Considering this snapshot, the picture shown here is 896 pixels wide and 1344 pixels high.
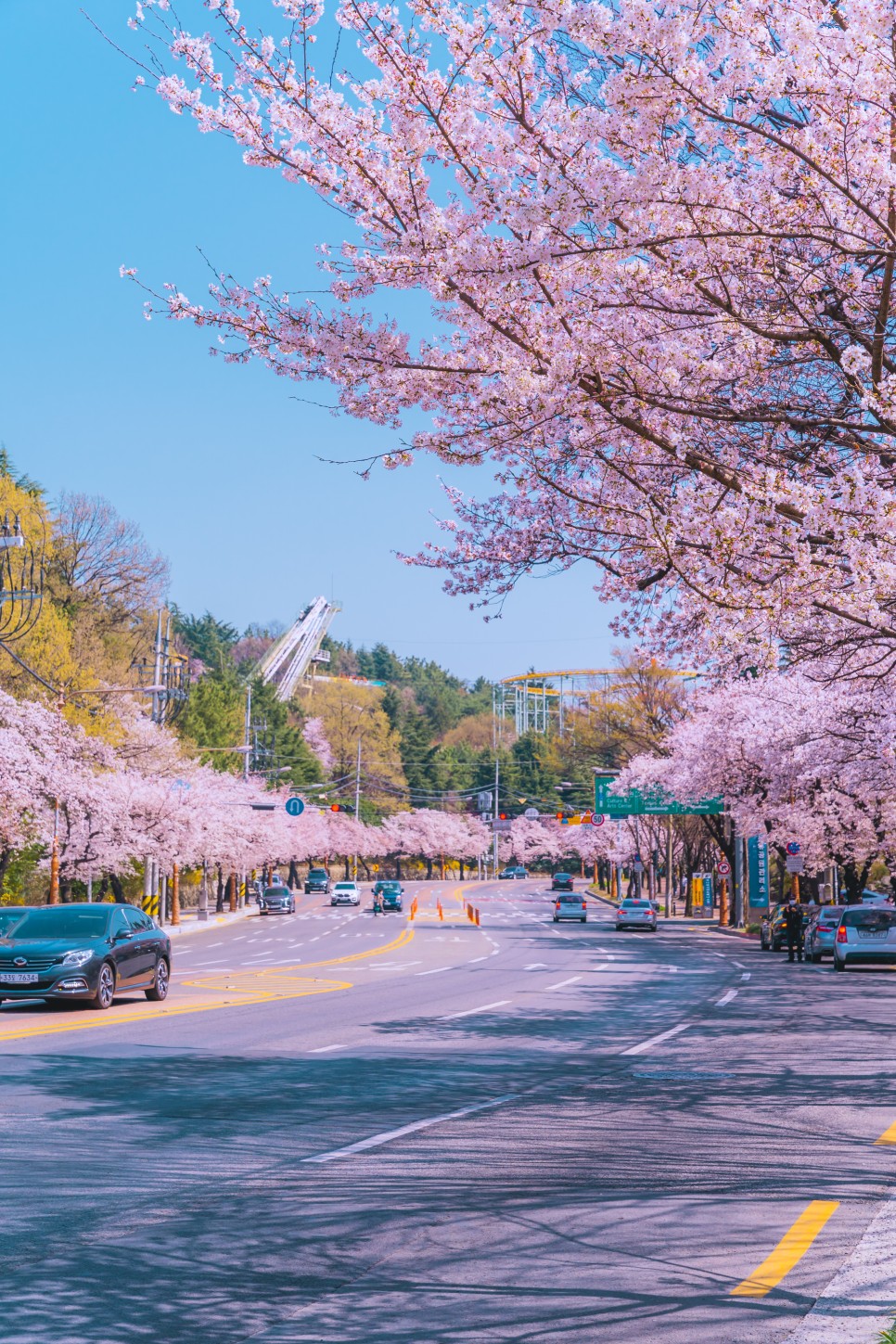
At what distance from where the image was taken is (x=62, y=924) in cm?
1953

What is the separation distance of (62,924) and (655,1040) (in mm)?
8549

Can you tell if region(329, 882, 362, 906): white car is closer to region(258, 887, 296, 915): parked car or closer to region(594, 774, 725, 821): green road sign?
region(258, 887, 296, 915): parked car

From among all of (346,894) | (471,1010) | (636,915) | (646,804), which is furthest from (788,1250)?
(346,894)

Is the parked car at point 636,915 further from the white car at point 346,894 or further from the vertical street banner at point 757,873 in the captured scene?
the white car at point 346,894

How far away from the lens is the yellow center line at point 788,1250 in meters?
6.12

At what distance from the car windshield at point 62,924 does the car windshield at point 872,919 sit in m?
19.9

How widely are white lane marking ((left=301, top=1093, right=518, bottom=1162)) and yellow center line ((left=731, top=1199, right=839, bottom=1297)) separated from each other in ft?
10.1

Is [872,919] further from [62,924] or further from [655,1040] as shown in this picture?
[62,924]

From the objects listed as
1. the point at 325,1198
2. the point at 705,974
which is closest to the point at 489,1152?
the point at 325,1198

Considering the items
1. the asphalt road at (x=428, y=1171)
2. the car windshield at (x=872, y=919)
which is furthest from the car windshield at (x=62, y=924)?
the car windshield at (x=872, y=919)

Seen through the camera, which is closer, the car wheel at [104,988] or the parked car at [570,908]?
the car wheel at [104,988]

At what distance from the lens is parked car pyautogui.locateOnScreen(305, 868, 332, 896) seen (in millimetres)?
114025

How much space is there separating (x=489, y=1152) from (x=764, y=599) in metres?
4.29

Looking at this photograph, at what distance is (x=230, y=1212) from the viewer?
7.39 meters
